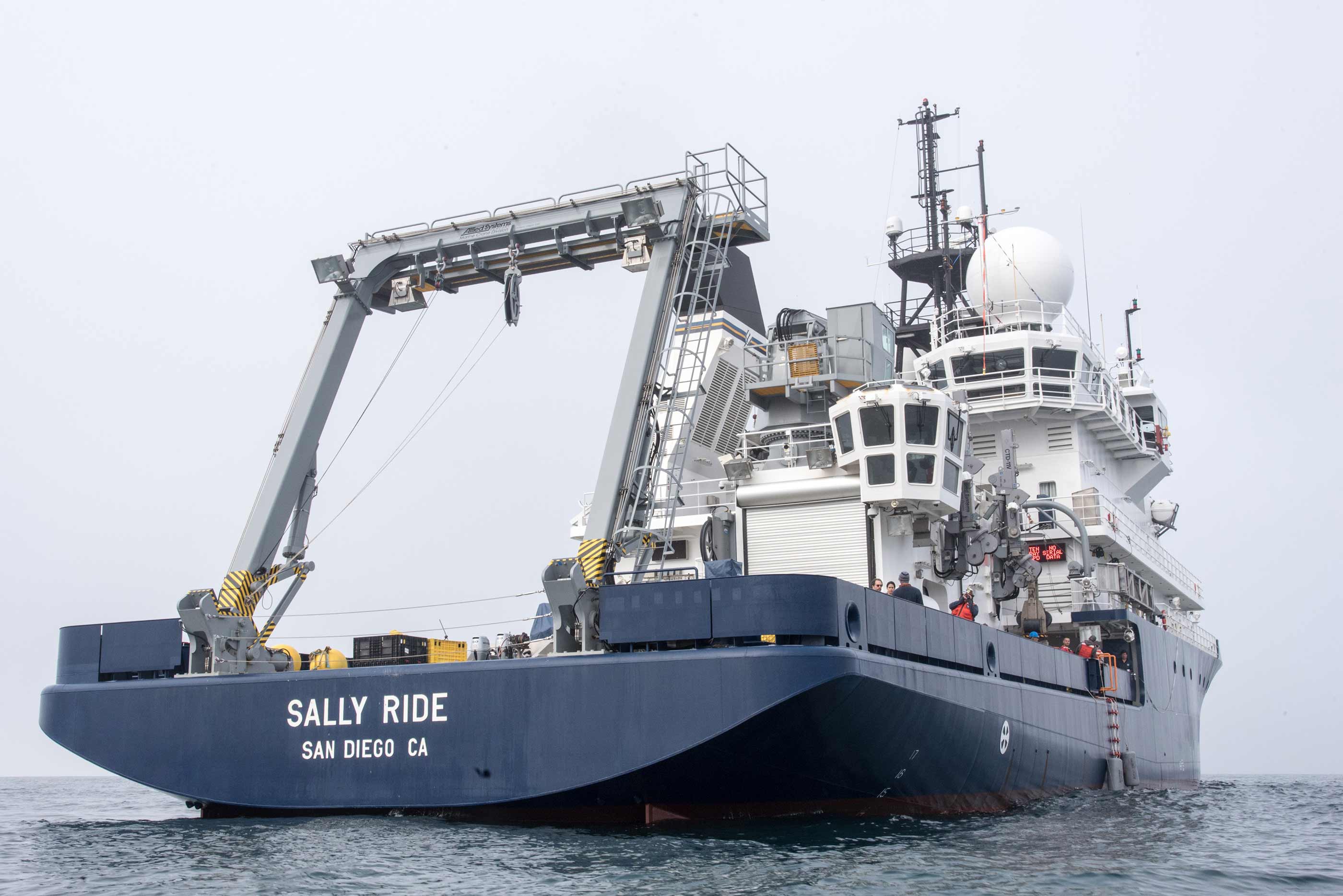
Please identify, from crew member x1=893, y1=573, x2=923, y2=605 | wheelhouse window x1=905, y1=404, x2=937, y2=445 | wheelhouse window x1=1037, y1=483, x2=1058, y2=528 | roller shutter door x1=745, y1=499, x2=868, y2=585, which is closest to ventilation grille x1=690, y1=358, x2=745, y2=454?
roller shutter door x1=745, y1=499, x2=868, y2=585

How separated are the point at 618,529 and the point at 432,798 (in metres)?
4.20

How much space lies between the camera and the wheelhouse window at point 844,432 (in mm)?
20906

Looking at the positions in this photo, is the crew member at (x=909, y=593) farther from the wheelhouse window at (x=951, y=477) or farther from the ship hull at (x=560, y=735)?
the wheelhouse window at (x=951, y=477)

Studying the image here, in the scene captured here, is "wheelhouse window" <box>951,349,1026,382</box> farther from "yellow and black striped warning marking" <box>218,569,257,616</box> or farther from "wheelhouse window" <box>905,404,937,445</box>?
"yellow and black striped warning marking" <box>218,569,257,616</box>

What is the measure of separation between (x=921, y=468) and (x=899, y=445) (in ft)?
1.83

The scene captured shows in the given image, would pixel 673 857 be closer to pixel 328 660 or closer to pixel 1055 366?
pixel 328 660

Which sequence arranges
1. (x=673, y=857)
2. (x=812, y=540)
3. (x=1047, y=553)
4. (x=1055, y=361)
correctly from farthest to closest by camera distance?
1. (x=1055, y=361)
2. (x=1047, y=553)
3. (x=812, y=540)
4. (x=673, y=857)

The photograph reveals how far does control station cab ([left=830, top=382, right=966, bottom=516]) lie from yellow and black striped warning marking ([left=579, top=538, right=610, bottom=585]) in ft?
18.5

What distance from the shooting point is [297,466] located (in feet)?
61.6

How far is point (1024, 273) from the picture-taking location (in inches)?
1244

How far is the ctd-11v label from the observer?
1514 cm

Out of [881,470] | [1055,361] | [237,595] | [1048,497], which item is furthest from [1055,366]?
[237,595]

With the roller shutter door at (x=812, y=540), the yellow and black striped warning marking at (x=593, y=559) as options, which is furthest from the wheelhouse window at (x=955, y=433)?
the yellow and black striped warning marking at (x=593, y=559)

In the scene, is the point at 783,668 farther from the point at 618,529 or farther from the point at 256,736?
the point at 256,736
